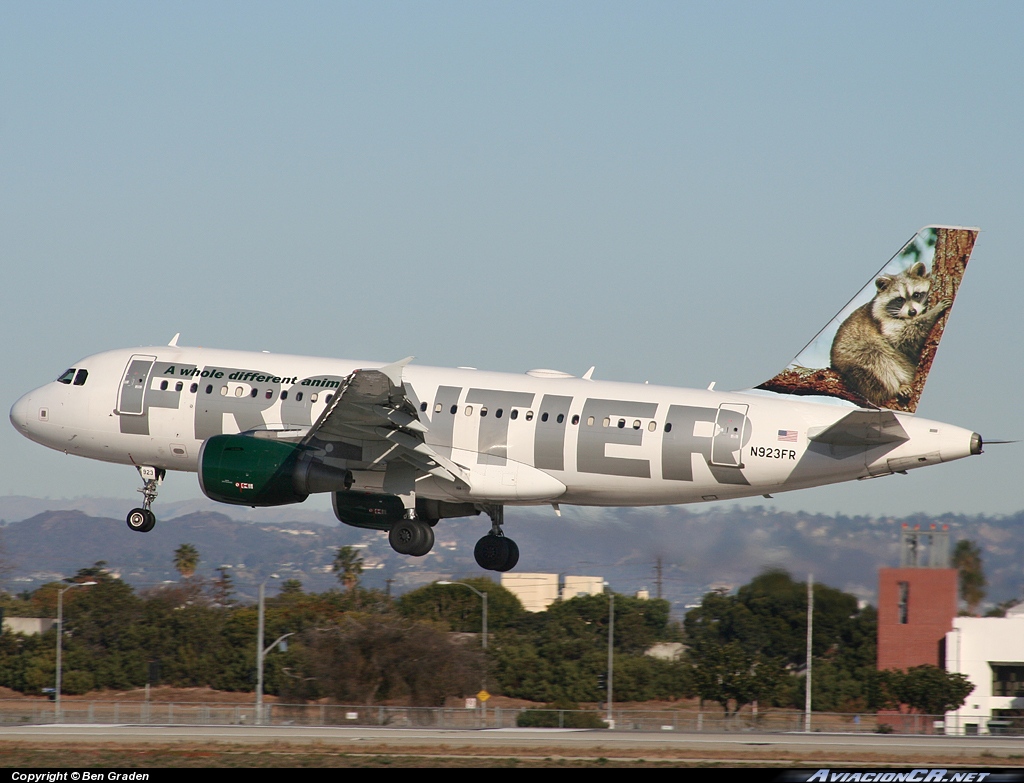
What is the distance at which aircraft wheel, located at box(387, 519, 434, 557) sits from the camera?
38.9 metres

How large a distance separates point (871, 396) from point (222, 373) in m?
18.7

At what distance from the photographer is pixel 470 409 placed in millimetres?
38188

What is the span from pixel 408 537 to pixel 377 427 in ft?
12.5

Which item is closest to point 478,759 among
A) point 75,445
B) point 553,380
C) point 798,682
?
point 553,380

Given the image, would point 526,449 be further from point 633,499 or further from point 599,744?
point 599,744

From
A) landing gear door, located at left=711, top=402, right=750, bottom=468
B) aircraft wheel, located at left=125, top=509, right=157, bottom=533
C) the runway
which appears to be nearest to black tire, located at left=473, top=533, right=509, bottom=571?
the runway

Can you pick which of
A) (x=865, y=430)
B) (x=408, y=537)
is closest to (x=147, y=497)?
(x=408, y=537)

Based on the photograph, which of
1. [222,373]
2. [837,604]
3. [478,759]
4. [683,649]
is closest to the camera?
[478,759]

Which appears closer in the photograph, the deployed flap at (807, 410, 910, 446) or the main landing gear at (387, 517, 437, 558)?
the deployed flap at (807, 410, 910, 446)

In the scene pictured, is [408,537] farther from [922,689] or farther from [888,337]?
[922,689]

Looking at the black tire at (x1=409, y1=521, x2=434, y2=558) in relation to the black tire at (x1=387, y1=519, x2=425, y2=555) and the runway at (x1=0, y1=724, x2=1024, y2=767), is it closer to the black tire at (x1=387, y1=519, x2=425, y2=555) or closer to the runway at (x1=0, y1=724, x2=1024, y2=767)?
the black tire at (x1=387, y1=519, x2=425, y2=555)

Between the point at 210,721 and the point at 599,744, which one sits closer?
the point at 599,744

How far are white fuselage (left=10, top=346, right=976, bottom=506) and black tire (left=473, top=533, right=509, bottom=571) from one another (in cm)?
278

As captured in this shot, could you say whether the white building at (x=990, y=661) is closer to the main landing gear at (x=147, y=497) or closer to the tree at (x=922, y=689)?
the tree at (x=922, y=689)
